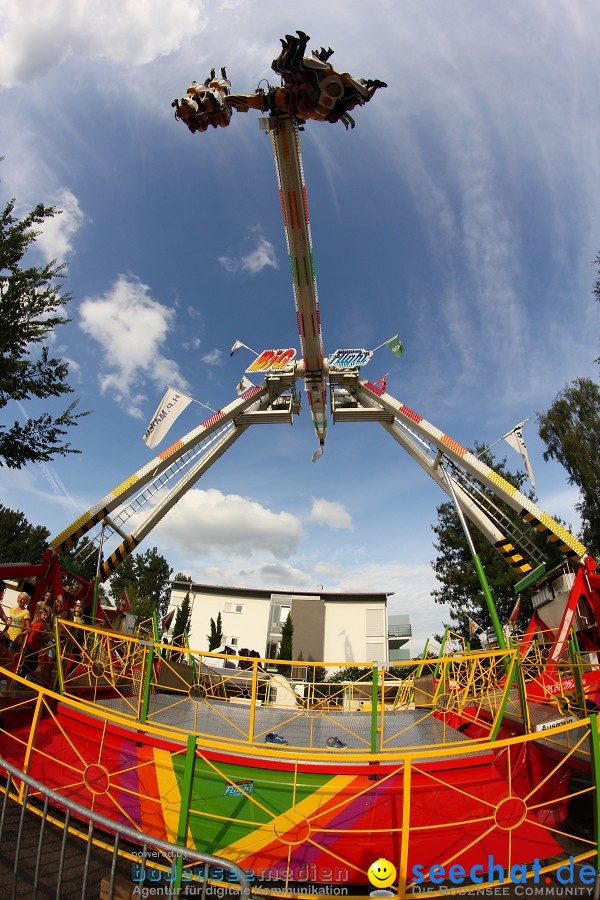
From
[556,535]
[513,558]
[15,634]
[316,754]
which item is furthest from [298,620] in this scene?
[316,754]

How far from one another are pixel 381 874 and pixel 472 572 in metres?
30.1

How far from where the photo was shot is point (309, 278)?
1595cm

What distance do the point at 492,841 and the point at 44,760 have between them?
6.54 metres

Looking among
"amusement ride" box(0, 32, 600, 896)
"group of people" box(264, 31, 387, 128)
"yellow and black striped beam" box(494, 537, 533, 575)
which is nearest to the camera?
"amusement ride" box(0, 32, 600, 896)

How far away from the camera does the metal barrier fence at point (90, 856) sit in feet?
10.3

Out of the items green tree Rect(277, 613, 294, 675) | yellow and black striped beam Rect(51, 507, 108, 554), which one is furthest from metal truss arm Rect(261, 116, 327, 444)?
green tree Rect(277, 613, 294, 675)

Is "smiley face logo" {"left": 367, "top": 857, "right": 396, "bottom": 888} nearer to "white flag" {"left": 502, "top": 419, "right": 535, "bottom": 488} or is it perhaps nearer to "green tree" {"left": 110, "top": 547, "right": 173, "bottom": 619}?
"white flag" {"left": 502, "top": 419, "right": 535, "bottom": 488}

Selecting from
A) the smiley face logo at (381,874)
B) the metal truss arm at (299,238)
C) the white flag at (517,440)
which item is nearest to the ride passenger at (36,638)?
the smiley face logo at (381,874)

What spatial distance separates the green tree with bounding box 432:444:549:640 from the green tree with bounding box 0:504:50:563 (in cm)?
4838

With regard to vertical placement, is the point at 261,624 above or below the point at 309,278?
below

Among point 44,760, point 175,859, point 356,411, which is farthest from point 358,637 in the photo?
point 175,859

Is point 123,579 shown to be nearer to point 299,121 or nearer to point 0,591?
point 0,591

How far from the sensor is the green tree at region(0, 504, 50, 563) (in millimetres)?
56375

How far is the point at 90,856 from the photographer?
4.54 m
